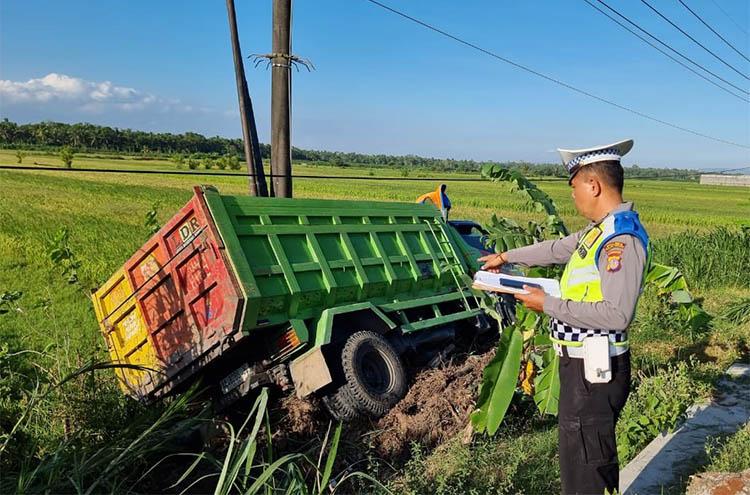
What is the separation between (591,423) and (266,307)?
112 inches

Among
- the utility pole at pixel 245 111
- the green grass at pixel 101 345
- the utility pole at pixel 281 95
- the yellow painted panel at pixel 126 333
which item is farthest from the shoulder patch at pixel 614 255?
the utility pole at pixel 245 111

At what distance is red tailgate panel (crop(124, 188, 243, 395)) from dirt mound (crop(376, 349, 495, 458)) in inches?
59.9

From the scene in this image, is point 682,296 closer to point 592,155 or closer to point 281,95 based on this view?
point 592,155

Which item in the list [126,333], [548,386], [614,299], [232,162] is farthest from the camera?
[232,162]

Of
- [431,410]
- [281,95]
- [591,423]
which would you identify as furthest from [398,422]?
[281,95]

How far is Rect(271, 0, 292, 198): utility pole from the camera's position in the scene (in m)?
8.98

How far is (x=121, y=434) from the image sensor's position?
12.2ft

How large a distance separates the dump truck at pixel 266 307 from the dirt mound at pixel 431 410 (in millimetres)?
165

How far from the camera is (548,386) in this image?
15.7 feet

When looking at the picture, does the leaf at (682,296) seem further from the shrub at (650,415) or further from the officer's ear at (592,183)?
the officer's ear at (592,183)

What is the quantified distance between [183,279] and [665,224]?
27.9 meters

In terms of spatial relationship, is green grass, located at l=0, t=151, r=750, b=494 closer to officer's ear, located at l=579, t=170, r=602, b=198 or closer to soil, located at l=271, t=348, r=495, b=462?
soil, located at l=271, t=348, r=495, b=462

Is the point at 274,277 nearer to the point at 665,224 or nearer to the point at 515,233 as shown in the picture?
the point at 515,233

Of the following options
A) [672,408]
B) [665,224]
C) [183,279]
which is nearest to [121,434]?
[183,279]
